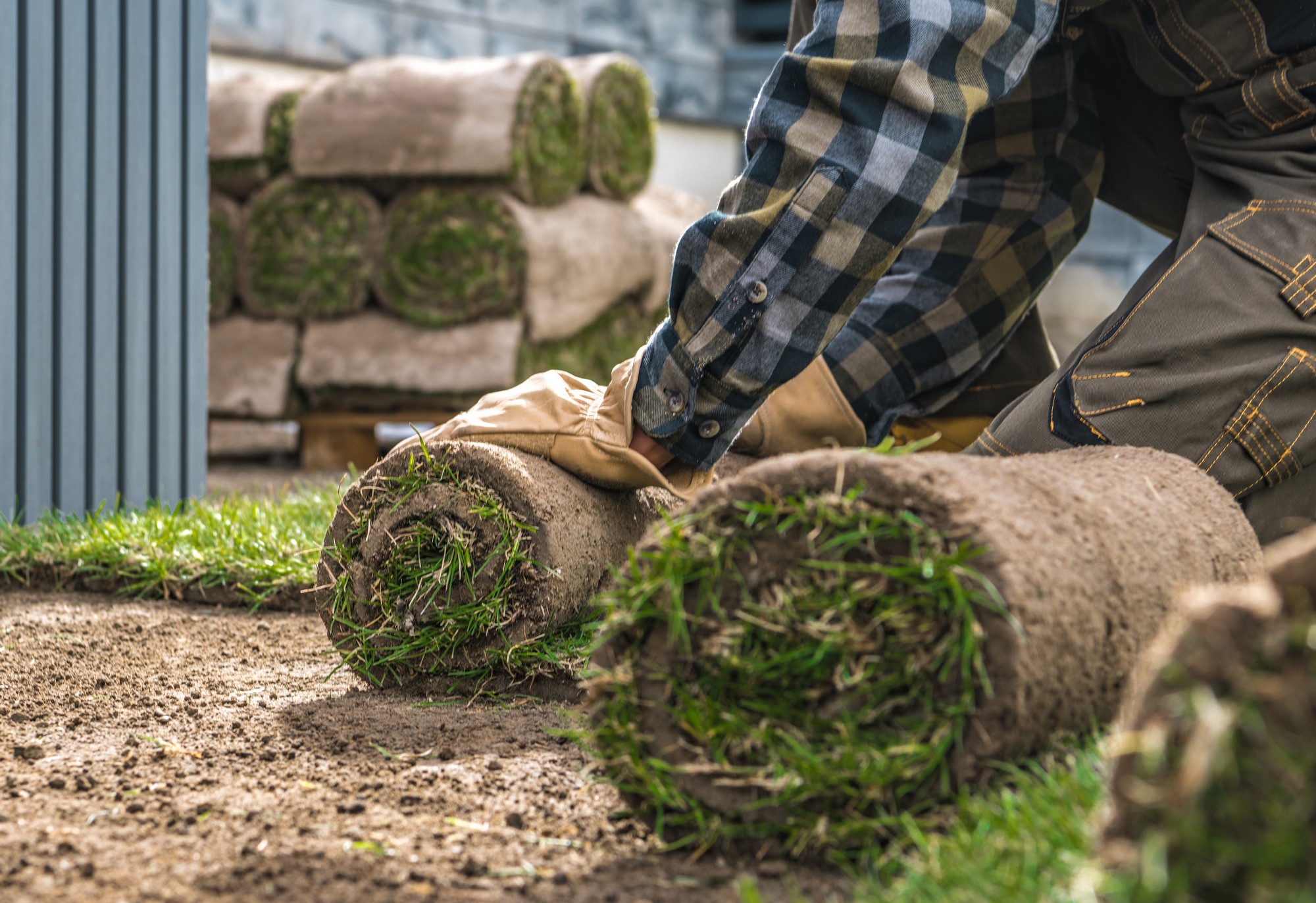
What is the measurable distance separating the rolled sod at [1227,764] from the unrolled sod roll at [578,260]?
4.17 meters

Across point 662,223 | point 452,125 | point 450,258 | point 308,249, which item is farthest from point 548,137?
point 308,249

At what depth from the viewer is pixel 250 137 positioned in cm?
503

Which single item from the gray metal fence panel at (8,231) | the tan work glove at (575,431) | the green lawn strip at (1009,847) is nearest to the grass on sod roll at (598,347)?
the gray metal fence panel at (8,231)

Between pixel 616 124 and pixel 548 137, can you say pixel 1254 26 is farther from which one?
pixel 616 124

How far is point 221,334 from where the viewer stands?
5109mm

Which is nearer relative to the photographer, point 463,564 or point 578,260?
point 463,564

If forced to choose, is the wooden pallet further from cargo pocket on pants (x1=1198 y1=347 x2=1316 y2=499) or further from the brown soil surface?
cargo pocket on pants (x1=1198 y1=347 x2=1316 y2=499)

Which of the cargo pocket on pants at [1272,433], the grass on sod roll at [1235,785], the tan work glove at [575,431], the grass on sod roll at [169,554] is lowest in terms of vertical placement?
the grass on sod roll at [169,554]

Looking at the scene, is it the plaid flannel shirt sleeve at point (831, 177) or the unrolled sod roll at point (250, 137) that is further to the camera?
the unrolled sod roll at point (250, 137)

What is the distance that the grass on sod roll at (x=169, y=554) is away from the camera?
2.43m

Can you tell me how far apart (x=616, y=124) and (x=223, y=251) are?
176cm

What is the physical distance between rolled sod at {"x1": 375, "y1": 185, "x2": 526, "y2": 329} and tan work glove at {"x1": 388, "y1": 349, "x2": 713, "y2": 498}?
3.03m

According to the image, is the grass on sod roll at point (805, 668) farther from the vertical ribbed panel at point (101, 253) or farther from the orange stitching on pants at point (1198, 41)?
the vertical ribbed panel at point (101, 253)

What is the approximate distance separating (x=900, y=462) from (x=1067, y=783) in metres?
0.30
